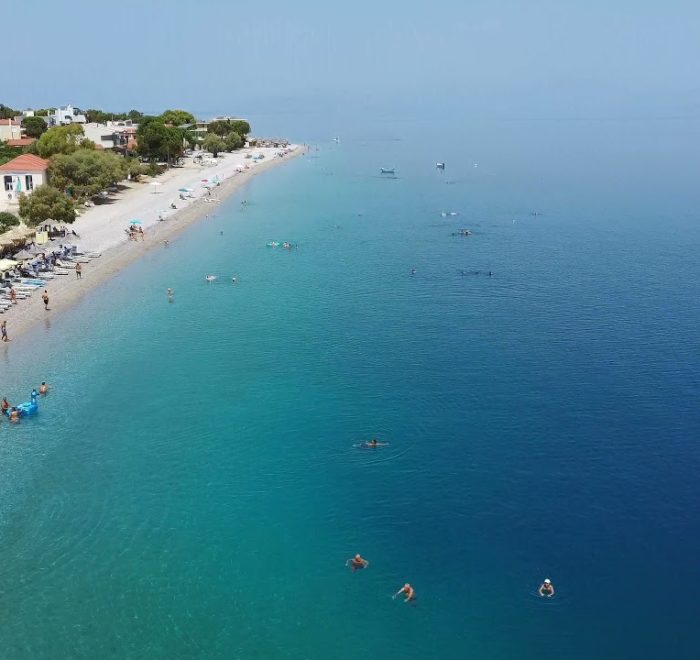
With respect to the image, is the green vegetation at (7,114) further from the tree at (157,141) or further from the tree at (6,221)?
the tree at (6,221)

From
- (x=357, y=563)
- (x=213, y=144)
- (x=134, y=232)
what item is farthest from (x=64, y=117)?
(x=357, y=563)

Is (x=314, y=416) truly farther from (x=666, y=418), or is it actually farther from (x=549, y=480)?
(x=666, y=418)

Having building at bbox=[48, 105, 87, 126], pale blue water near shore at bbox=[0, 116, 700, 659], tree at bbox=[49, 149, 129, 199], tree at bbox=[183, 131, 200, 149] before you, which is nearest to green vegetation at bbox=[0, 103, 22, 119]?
building at bbox=[48, 105, 87, 126]

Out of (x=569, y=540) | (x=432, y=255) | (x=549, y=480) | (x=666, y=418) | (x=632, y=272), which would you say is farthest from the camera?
(x=432, y=255)

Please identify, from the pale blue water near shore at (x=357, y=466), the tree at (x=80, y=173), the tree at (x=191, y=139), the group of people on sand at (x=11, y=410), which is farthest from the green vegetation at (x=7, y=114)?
the group of people on sand at (x=11, y=410)

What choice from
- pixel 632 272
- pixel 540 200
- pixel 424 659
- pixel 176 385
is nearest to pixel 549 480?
pixel 424 659

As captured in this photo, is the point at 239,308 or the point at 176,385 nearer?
the point at 176,385

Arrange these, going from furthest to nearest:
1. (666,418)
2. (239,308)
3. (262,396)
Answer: (239,308) < (262,396) < (666,418)

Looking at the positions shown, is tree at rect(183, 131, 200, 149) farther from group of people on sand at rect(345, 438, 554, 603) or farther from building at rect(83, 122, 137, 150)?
group of people on sand at rect(345, 438, 554, 603)
